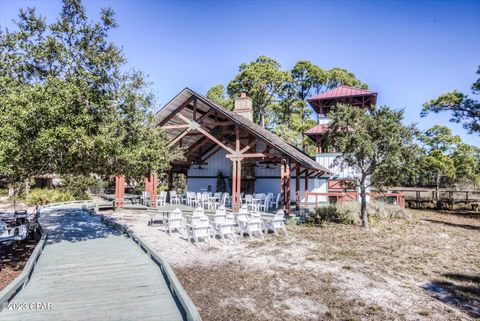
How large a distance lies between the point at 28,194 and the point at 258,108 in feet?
82.3

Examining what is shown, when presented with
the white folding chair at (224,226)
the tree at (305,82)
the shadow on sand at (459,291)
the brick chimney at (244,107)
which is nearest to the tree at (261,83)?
the tree at (305,82)

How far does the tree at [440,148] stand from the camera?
33938 mm

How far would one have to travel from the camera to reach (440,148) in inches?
1501

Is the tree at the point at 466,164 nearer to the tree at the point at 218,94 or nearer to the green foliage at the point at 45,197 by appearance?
the tree at the point at 218,94

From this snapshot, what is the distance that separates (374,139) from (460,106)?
43.0ft

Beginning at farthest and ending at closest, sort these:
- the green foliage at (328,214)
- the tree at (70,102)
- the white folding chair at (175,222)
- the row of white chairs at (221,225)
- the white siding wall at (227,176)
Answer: the white siding wall at (227,176)
the green foliage at (328,214)
the white folding chair at (175,222)
the row of white chairs at (221,225)
the tree at (70,102)

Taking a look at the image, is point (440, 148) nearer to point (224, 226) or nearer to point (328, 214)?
point (328, 214)

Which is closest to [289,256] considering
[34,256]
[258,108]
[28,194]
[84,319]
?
[84,319]

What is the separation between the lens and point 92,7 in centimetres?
880

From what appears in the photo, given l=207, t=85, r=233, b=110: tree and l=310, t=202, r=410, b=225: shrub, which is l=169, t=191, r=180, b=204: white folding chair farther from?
l=207, t=85, r=233, b=110: tree

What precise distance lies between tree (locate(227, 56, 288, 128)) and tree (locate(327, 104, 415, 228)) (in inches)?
948

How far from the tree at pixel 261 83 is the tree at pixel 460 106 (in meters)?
18.4

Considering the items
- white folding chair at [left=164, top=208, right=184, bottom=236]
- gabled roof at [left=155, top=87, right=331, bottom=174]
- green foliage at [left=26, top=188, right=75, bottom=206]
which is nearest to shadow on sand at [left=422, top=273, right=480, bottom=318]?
gabled roof at [left=155, top=87, right=331, bottom=174]

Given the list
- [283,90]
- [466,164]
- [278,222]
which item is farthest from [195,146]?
[466,164]
